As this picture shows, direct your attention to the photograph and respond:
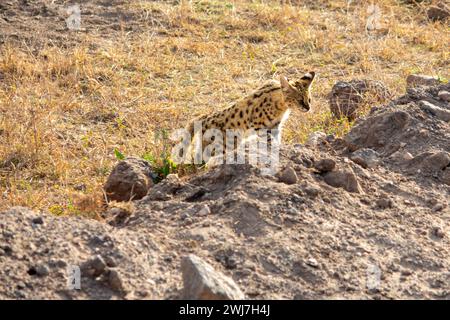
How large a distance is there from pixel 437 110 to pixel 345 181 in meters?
2.07

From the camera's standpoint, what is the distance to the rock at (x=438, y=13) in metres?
13.9

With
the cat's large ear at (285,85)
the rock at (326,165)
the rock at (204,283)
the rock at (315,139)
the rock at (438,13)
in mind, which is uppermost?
the rock at (438,13)

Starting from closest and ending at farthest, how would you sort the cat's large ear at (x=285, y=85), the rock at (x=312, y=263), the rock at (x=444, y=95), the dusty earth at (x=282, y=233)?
the dusty earth at (x=282, y=233) < the rock at (x=312, y=263) < the rock at (x=444, y=95) < the cat's large ear at (x=285, y=85)

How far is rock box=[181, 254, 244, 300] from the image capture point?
509cm

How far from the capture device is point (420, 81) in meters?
10.5

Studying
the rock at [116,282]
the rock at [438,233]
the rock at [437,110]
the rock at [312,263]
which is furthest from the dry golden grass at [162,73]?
the rock at [438,233]

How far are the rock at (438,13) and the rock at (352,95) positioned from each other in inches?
167

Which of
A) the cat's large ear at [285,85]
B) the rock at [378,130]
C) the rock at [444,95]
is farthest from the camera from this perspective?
the cat's large ear at [285,85]

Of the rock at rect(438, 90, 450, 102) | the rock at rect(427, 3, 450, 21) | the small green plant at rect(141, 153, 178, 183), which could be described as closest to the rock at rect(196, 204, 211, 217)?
the small green plant at rect(141, 153, 178, 183)

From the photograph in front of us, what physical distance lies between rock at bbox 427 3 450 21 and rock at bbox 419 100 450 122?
219 inches

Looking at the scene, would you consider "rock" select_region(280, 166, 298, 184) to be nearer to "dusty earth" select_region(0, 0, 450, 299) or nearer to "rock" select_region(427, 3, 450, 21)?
"dusty earth" select_region(0, 0, 450, 299)

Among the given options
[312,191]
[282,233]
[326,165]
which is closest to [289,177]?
[312,191]

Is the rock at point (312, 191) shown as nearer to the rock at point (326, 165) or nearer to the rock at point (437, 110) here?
the rock at point (326, 165)

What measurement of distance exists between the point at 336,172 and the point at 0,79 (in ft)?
18.3
